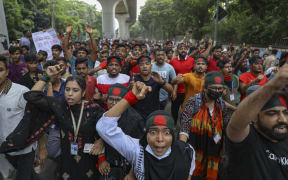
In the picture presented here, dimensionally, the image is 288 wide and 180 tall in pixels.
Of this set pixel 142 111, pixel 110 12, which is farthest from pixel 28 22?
pixel 142 111

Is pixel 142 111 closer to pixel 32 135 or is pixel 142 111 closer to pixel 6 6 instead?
pixel 32 135

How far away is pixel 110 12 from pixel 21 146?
30014 mm

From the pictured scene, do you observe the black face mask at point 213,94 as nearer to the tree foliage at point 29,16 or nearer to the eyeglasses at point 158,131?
the eyeglasses at point 158,131

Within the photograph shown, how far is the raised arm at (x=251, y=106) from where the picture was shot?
125cm

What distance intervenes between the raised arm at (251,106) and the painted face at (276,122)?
16cm

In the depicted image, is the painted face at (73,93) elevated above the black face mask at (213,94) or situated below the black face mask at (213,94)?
above

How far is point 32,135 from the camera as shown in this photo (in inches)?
94.5

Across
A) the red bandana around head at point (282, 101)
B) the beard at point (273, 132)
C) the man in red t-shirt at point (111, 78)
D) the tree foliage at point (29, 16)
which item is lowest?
the man in red t-shirt at point (111, 78)

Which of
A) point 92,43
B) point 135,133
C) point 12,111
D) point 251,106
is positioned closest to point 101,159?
point 135,133

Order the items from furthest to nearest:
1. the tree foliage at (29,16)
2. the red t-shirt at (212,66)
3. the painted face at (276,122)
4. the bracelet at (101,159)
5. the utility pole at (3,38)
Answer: the tree foliage at (29,16) → the red t-shirt at (212,66) → the utility pole at (3,38) → the bracelet at (101,159) → the painted face at (276,122)

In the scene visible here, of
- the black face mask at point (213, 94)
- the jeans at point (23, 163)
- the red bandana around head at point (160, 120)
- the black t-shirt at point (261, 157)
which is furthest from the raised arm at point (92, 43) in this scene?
the black t-shirt at point (261, 157)

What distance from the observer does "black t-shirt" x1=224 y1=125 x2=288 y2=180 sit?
1570 millimetres

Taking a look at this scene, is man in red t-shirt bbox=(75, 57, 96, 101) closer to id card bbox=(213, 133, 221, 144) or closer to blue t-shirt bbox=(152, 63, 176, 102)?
blue t-shirt bbox=(152, 63, 176, 102)

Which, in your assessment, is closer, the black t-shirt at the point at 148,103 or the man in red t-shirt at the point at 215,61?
the black t-shirt at the point at 148,103
